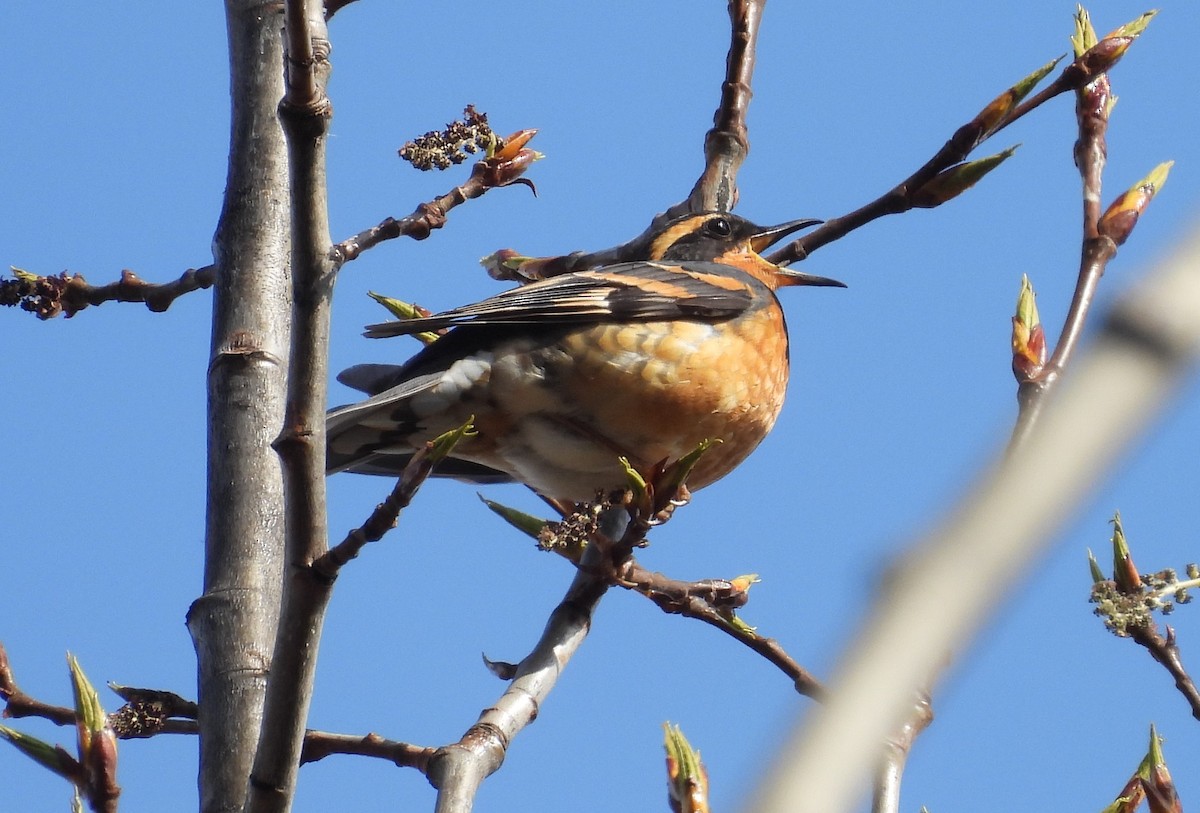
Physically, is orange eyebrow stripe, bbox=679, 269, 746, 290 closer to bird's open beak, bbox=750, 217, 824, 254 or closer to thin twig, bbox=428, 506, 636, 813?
bird's open beak, bbox=750, 217, 824, 254

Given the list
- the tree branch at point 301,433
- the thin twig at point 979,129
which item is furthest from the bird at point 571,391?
the tree branch at point 301,433

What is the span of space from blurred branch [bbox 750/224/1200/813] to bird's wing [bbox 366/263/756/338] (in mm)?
3895

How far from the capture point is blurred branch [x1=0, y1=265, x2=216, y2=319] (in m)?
4.55

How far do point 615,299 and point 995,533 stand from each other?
464 centimetres

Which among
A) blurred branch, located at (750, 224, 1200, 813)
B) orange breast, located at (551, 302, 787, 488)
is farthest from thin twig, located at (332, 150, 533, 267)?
blurred branch, located at (750, 224, 1200, 813)

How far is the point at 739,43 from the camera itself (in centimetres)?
496

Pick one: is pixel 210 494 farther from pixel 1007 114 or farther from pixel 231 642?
pixel 1007 114

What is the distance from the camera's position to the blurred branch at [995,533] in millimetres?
731

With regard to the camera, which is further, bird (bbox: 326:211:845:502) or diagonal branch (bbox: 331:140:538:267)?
bird (bbox: 326:211:845:502)

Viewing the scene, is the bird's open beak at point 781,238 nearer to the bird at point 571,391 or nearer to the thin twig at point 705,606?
the bird at point 571,391

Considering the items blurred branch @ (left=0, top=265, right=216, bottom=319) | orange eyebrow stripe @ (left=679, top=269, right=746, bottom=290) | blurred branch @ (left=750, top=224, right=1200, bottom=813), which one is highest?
orange eyebrow stripe @ (left=679, top=269, right=746, bottom=290)

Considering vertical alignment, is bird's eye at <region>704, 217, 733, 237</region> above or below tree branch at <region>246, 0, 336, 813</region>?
above

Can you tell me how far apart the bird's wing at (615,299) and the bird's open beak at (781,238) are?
46cm

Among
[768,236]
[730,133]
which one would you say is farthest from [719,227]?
[730,133]
